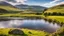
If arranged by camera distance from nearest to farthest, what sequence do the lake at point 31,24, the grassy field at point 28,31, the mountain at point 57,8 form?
the grassy field at point 28,31
the lake at point 31,24
the mountain at point 57,8

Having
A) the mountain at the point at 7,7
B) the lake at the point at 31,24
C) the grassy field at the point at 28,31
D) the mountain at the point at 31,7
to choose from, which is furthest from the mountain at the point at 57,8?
the mountain at the point at 7,7

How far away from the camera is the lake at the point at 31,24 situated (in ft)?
17.2

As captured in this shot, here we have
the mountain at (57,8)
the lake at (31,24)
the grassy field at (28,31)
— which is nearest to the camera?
the grassy field at (28,31)

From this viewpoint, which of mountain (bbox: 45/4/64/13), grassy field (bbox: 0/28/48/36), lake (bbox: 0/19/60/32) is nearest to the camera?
grassy field (bbox: 0/28/48/36)

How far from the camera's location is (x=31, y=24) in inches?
210

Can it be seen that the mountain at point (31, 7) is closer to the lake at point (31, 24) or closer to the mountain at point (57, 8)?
the mountain at point (57, 8)

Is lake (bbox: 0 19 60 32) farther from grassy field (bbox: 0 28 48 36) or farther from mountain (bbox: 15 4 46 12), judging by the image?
mountain (bbox: 15 4 46 12)

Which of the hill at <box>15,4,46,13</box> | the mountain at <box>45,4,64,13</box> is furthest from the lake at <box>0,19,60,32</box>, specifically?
the mountain at <box>45,4,64,13</box>

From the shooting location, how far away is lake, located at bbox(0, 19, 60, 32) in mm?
5240

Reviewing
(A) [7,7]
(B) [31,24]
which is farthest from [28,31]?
(A) [7,7]

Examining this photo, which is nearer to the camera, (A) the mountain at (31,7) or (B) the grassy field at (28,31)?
(B) the grassy field at (28,31)

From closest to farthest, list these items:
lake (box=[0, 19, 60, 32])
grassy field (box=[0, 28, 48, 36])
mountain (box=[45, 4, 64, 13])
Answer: grassy field (box=[0, 28, 48, 36]), lake (box=[0, 19, 60, 32]), mountain (box=[45, 4, 64, 13])

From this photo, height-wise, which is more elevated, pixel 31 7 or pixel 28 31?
pixel 31 7

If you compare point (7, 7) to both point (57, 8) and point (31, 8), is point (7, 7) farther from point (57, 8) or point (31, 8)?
point (57, 8)
